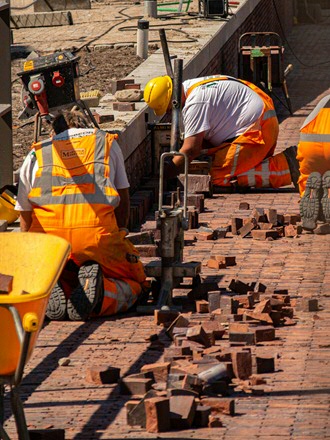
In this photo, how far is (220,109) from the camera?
534 inches

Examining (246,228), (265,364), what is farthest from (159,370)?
(246,228)

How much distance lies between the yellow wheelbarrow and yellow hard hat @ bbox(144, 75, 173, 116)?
20.6 ft

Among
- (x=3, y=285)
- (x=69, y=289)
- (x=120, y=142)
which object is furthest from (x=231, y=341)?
(x=120, y=142)

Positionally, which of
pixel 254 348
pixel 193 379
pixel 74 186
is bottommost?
pixel 254 348

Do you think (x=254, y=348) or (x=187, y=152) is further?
(x=187, y=152)

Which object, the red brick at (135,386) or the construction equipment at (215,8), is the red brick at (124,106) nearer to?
the construction equipment at (215,8)

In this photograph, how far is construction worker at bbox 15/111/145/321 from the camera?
30.6 feet

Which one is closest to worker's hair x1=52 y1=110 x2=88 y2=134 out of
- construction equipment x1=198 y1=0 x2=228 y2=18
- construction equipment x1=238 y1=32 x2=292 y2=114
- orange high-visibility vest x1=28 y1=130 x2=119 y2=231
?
orange high-visibility vest x1=28 y1=130 x2=119 y2=231

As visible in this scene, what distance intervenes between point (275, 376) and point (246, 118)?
629cm

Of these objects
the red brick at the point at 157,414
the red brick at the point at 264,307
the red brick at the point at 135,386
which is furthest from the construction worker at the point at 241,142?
the red brick at the point at 157,414

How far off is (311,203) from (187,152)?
182cm

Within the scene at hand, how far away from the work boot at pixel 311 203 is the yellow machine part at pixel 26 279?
545 centimetres

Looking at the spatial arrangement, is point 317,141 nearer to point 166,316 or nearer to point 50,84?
point 50,84

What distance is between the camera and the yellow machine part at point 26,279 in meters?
6.11
